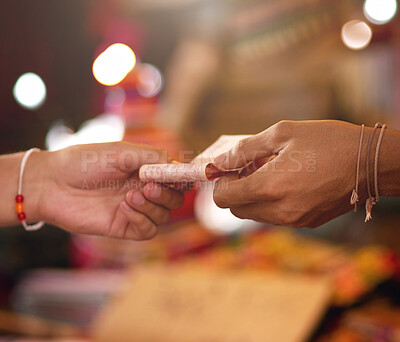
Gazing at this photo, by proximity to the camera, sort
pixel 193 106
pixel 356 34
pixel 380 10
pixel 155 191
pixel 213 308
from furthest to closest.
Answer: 1. pixel 193 106
2. pixel 356 34
3. pixel 380 10
4. pixel 213 308
5. pixel 155 191

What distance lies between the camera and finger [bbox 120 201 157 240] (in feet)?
3.28

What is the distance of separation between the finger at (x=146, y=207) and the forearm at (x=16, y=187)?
0.29m

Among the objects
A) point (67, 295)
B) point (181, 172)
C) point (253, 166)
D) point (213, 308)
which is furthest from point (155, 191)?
point (67, 295)

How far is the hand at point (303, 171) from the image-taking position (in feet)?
2.52

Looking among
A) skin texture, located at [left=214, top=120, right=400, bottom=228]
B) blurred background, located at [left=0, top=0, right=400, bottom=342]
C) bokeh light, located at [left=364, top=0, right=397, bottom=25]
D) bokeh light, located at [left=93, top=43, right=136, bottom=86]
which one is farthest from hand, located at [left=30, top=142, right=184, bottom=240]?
bokeh light, located at [left=93, top=43, right=136, bottom=86]

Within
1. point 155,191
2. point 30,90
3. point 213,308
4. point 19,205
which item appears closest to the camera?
point 155,191

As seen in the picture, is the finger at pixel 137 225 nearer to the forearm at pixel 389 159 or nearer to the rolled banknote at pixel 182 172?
the rolled banknote at pixel 182 172

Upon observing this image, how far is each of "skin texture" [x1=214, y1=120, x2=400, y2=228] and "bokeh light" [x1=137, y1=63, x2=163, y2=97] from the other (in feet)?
7.62

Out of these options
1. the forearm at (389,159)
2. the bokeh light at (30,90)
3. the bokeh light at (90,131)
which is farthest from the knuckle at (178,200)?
the bokeh light at (30,90)

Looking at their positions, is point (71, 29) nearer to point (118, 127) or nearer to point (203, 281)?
point (118, 127)

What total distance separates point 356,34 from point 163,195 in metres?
1.50

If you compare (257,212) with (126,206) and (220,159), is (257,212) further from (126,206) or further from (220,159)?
(126,206)

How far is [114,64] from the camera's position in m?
2.86

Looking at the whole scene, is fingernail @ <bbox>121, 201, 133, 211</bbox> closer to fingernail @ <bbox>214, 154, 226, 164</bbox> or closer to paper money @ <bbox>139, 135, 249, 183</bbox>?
paper money @ <bbox>139, 135, 249, 183</bbox>
